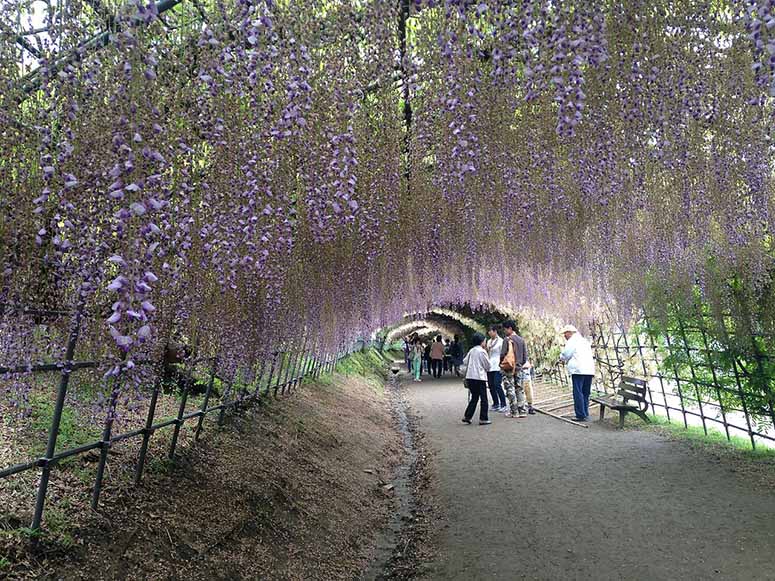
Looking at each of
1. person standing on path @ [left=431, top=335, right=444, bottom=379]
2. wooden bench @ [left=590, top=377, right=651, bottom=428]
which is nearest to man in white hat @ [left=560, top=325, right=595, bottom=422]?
wooden bench @ [left=590, top=377, right=651, bottom=428]

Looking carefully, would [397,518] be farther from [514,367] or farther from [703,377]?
[514,367]

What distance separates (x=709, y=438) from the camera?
22.9ft

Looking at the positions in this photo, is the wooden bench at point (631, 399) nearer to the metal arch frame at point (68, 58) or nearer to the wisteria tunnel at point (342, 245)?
the wisteria tunnel at point (342, 245)

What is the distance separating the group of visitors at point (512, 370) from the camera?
335 inches

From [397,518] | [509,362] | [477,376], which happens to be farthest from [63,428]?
[509,362]

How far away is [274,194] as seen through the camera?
9.79 ft

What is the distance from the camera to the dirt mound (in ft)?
8.63

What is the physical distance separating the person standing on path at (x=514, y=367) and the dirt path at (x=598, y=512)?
176cm

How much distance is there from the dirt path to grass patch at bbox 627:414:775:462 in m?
0.29

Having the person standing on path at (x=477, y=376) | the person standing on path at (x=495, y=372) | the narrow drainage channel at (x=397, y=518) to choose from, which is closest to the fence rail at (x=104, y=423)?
the narrow drainage channel at (x=397, y=518)

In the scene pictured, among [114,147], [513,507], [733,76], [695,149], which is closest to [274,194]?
[114,147]

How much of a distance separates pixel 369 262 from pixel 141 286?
415cm

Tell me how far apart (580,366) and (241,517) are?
6.05 metres

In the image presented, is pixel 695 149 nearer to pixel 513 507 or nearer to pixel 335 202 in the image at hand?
pixel 335 202
